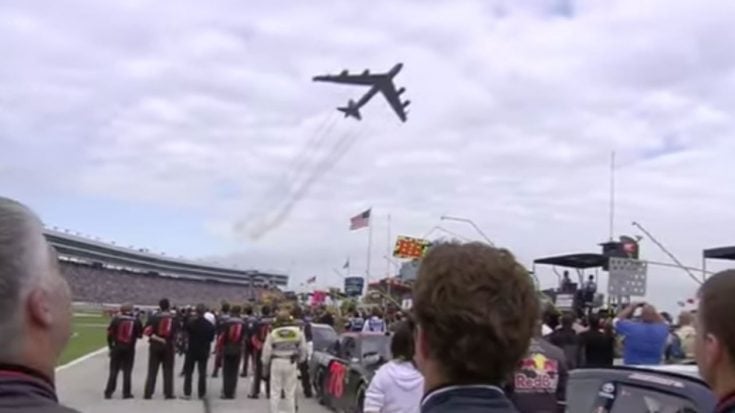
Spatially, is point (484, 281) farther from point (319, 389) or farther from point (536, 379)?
point (319, 389)

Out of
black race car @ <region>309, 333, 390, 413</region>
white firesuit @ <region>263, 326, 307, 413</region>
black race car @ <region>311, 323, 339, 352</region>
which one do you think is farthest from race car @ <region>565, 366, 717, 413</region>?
black race car @ <region>311, 323, 339, 352</region>

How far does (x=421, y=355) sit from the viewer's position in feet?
9.05

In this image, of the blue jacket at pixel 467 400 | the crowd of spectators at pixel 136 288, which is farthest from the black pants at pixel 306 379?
the crowd of spectators at pixel 136 288

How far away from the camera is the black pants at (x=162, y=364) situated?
60.1 ft

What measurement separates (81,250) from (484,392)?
5176 inches

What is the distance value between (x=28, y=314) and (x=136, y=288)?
120669 mm

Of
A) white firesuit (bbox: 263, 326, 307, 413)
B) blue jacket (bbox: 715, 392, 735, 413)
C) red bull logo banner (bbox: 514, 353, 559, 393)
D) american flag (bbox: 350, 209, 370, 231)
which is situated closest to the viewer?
blue jacket (bbox: 715, 392, 735, 413)

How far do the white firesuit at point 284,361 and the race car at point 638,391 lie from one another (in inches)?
365

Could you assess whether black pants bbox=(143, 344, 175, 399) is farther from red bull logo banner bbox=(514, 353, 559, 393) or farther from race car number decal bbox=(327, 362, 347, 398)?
red bull logo banner bbox=(514, 353, 559, 393)

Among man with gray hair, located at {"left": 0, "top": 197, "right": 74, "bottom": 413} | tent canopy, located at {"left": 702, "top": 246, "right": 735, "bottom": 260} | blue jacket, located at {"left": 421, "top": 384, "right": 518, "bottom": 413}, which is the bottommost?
blue jacket, located at {"left": 421, "top": 384, "right": 518, "bottom": 413}

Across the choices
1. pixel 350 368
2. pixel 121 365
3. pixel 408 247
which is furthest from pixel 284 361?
pixel 408 247

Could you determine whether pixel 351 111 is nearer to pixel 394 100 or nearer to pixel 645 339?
pixel 394 100

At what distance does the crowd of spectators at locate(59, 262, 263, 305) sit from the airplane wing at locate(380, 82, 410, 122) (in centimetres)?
5250

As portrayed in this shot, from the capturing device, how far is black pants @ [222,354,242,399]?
62.8 ft
